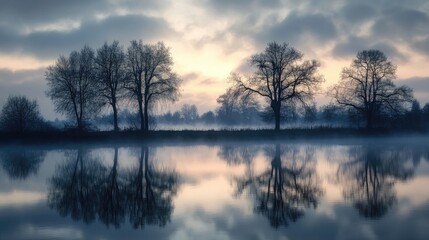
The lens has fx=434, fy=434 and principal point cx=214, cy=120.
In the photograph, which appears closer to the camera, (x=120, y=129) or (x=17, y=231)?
(x=17, y=231)

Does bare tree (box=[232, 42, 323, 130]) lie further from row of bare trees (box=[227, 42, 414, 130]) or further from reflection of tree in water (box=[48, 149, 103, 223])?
reflection of tree in water (box=[48, 149, 103, 223])

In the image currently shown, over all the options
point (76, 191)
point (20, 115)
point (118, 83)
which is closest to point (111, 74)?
point (118, 83)

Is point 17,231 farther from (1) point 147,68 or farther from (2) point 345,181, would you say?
(1) point 147,68

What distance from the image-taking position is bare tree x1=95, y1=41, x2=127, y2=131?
49.0 m

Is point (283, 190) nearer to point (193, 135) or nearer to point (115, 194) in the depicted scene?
point (115, 194)

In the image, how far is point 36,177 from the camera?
65.1ft

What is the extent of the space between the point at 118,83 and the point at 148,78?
3.47 metres

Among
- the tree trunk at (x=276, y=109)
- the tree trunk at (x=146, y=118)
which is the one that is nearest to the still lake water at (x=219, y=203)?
the tree trunk at (x=146, y=118)

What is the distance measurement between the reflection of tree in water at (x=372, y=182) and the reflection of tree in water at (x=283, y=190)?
3.87 ft

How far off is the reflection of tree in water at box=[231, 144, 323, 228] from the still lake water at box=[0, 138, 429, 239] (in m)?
0.03

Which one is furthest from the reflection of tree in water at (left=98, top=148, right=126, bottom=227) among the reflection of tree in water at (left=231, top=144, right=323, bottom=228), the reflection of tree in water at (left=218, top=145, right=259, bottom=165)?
the reflection of tree in water at (left=218, top=145, right=259, bottom=165)

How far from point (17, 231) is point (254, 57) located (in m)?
44.2

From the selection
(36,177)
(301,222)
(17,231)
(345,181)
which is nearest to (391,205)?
(301,222)

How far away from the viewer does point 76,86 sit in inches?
2046
